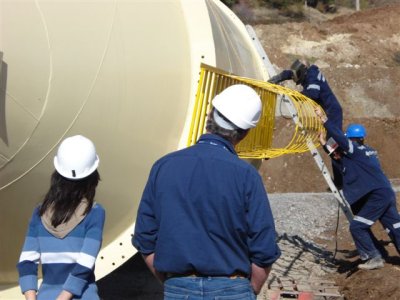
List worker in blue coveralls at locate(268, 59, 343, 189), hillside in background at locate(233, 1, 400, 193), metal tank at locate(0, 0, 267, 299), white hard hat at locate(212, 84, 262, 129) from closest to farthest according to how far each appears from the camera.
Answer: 1. white hard hat at locate(212, 84, 262, 129)
2. metal tank at locate(0, 0, 267, 299)
3. worker in blue coveralls at locate(268, 59, 343, 189)
4. hillside in background at locate(233, 1, 400, 193)

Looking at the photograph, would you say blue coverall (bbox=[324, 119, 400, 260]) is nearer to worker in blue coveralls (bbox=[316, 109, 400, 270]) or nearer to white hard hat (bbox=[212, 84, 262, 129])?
worker in blue coveralls (bbox=[316, 109, 400, 270])

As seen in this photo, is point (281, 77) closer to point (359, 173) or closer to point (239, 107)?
point (359, 173)

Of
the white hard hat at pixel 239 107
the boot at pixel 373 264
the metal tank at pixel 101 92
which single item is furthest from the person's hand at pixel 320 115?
the white hard hat at pixel 239 107

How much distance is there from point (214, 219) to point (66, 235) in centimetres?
69

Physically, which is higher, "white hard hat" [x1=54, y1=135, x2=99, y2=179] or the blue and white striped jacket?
"white hard hat" [x1=54, y1=135, x2=99, y2=179]

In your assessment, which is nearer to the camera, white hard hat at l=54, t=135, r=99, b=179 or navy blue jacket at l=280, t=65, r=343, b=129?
white hard hat at l=54, t=135, r=99, b=179

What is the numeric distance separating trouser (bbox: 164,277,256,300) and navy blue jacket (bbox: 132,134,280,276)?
1.5 inches

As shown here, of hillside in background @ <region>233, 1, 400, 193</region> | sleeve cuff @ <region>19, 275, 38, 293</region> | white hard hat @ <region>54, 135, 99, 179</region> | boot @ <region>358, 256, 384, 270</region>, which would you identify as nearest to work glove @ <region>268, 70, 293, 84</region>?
boot @ <region>358, 256, 384, 270</region>

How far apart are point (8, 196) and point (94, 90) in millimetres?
788

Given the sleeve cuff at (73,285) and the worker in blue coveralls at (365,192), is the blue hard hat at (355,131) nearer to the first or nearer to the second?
the worker in blue coveralls at (365,192)

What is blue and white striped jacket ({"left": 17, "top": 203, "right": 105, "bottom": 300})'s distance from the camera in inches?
114

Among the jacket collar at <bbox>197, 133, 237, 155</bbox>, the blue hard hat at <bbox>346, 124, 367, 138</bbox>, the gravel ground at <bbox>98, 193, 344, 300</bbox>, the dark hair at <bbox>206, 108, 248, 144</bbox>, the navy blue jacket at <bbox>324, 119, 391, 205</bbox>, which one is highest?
the dark hair at <bbox>206, 108, 248, 144</bbox>

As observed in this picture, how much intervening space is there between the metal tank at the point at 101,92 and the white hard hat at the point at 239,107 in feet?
4.63

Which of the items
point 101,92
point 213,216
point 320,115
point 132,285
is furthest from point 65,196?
point 320,115
